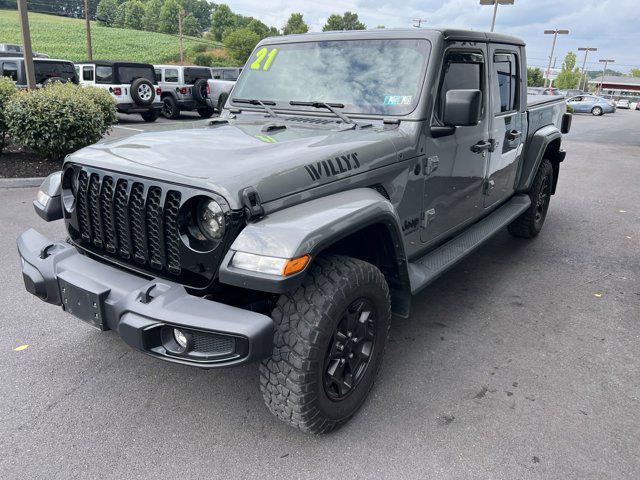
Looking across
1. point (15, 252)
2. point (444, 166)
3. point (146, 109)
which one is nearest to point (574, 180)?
point (444, 166)

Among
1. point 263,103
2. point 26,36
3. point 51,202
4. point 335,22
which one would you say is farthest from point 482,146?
point 335,22

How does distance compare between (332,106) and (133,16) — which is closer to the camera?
(332,106)

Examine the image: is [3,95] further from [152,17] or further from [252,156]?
[152,17]

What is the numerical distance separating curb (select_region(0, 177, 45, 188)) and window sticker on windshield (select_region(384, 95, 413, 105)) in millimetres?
5838

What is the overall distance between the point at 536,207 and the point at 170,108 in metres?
14.9

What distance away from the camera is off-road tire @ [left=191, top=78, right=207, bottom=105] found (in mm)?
17266

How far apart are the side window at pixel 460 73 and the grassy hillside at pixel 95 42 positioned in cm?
4749

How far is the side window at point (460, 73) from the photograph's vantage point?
131 inches

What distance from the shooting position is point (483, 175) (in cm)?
411

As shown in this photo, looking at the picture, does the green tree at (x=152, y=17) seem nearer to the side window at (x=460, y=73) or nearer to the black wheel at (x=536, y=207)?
the black wheel at (x=536, y=207)

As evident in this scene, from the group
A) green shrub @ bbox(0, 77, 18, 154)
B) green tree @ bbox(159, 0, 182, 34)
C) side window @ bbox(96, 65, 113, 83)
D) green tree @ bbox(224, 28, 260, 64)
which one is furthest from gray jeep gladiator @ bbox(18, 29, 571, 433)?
green tree @ bbox(159, 0, 182, 34)

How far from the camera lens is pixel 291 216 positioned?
91.7 inches

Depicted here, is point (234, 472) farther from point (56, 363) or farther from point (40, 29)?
point (40, 29)

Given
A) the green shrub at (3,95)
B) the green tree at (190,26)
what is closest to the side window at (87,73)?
the green shrub at (3,95)
